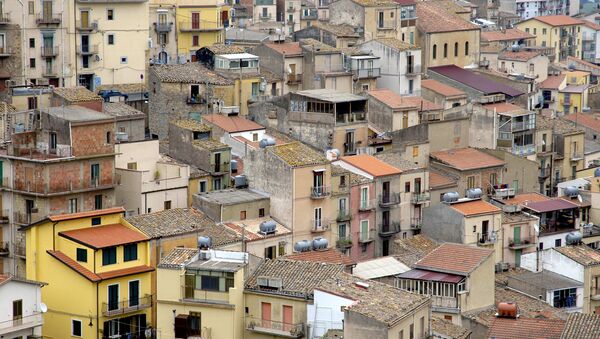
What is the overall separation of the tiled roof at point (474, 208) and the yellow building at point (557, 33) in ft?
185

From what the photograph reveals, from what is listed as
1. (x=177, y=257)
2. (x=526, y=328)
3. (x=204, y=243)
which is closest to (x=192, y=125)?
(x=204, y=243)

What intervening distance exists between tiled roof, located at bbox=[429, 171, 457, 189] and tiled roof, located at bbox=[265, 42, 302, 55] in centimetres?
1304

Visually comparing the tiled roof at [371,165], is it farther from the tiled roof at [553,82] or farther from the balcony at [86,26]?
the tiled roof at [553,82]

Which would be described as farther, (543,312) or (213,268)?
(543,312)

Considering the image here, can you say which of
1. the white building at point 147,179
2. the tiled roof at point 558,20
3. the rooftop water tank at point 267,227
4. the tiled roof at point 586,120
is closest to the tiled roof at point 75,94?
the white building at point 147,179

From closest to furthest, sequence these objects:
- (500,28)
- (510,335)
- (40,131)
→ (510,335) < (40,131) < (500,28)

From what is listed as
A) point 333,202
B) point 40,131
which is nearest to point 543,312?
point 333,202

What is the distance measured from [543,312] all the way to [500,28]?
6964cm

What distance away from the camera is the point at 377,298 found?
63.4 metres

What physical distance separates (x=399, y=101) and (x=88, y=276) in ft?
99.2

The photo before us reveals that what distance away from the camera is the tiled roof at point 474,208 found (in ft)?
261

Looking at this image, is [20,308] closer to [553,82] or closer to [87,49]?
[87,49]

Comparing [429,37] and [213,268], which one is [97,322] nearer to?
[213,268]

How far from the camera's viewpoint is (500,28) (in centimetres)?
13825
